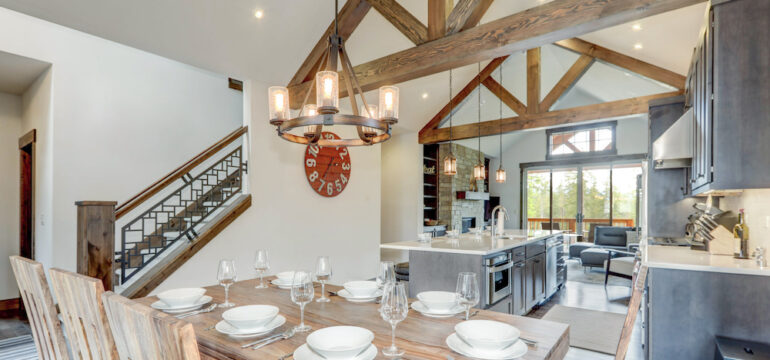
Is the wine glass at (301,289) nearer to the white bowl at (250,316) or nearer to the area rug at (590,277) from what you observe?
the white bowl at (250,316)

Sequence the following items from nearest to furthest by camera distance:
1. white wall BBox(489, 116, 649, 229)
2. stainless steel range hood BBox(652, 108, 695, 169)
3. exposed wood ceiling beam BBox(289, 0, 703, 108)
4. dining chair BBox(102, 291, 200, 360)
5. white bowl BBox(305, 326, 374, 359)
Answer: dining chair BBox(102, 291, 200, 360) < white bowl BBox(305, 326, 374, 359) < exposed wood ceiling beam BBox(289, 0, 703, 108) < stainless steel range hood BBox(652, 108, 695, 169) < white wall BBox(489, 116, 649, 229)

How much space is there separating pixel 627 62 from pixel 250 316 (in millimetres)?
5943

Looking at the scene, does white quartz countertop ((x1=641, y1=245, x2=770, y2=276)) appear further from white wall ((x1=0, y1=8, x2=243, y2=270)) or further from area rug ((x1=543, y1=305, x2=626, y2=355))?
white wall ((x1=0, y1=8, x2=243, y2=270))

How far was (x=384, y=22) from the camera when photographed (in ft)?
16.2

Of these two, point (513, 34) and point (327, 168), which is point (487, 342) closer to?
point (513, 34)

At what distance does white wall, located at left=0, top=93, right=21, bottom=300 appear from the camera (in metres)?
4.74

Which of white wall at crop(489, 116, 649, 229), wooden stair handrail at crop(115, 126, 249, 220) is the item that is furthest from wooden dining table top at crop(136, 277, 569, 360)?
white wall at crop(489, 116, 649, 229)

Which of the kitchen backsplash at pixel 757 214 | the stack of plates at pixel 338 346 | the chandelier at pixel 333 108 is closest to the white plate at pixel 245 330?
the stack of plates at pixel 338 346

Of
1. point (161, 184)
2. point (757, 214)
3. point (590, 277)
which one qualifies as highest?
point (161, 184)

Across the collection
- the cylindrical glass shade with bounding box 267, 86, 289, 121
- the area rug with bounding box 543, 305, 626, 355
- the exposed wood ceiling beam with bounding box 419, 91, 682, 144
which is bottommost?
the area rug with bounding box 543, 305, 626, 355

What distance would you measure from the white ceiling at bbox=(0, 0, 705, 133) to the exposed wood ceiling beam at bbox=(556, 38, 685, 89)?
0.40ft

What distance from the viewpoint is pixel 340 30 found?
4.45m

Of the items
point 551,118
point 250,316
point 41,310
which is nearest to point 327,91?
point 250,316

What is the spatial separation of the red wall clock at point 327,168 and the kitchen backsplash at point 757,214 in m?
4.05
